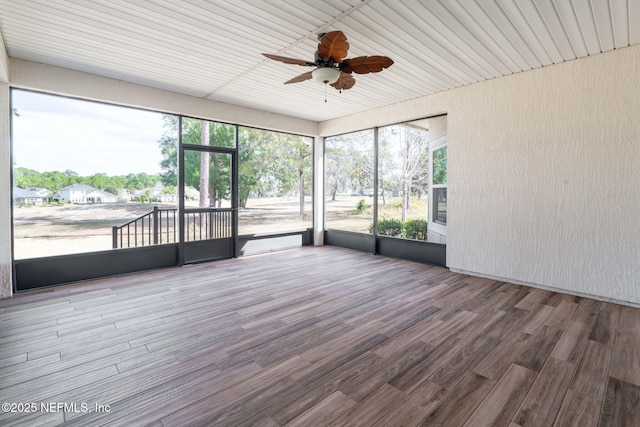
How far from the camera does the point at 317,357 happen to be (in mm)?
2406

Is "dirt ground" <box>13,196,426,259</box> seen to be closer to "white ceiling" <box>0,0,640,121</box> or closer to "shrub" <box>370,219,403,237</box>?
"shrub" <box>370,219,403,237</box>

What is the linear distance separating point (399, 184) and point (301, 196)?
2438 mm

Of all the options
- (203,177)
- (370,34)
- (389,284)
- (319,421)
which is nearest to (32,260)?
(203,177)

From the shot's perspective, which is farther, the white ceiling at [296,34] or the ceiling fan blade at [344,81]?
the ceiling fan blade at [344,81]

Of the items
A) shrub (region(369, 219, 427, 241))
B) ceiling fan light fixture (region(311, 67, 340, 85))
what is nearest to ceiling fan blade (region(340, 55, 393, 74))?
ceiling fan light fixture (region(311, 67, 340, 85))

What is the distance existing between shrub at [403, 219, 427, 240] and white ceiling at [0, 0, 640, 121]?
248 centimetres

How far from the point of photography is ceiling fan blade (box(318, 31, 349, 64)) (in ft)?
8.60

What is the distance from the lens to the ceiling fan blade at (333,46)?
8.60 feet

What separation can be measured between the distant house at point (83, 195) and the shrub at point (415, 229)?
519 centimetres

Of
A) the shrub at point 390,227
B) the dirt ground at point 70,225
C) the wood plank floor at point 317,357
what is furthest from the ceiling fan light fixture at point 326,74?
the shrub at point 390,227

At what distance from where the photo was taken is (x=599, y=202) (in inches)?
143

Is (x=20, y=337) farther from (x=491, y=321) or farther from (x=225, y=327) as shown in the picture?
(x=491, y=321)

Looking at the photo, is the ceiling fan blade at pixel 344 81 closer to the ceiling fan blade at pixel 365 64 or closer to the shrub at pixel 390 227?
the ceiling fan blade at pixel 365 64

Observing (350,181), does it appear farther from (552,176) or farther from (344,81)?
(552,176)
